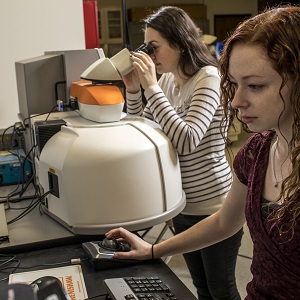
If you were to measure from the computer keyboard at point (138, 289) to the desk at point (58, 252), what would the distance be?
4cm

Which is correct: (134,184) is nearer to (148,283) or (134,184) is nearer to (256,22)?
(148,283)

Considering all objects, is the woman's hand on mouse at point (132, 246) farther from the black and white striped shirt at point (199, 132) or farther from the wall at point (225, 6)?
the wall at point (225, 6)

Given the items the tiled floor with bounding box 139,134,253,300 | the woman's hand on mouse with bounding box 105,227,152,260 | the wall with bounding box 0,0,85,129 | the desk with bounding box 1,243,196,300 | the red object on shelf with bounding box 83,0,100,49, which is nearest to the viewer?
the desk with bounding box 1,243,196,300

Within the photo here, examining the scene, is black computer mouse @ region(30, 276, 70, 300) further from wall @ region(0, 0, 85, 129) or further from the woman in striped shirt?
wall @ region(0, 0, 85, 129)

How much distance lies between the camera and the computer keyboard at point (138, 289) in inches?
37.7

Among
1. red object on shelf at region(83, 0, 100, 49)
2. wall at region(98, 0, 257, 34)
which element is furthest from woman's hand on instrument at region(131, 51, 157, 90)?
wall at region(98, 0, 257, 34)

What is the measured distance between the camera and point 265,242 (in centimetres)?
97

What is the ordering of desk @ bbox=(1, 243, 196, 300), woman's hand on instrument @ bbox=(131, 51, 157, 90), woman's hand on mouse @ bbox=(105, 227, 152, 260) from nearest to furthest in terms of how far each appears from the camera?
desk @ bbox=(1, 243, 196, 300)
woman's hand on mouse @ bbox=(105, 227, 152, 260)
woman's hand on instrument @ bbox=(131, 51, 157, 90)

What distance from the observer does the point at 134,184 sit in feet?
3.85

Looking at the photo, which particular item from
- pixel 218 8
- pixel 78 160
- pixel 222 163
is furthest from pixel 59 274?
pixel 218 8

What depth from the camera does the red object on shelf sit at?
9.71 feet

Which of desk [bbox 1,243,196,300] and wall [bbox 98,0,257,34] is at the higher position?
wall [bbox 98,0,257,34]

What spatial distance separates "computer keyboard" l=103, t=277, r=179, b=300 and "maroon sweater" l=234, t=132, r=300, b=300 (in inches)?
7.9

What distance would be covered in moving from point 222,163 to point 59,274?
74 cm
